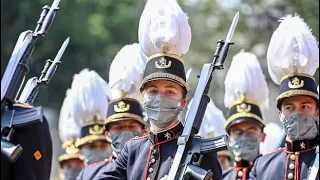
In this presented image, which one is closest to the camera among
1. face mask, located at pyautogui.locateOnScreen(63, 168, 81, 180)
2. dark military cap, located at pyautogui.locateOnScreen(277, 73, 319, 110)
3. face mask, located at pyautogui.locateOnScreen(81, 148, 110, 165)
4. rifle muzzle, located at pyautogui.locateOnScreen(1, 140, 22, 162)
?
rifle muzzle, located at pyautogui.locateOnScreen(1, 140, 22, 162)

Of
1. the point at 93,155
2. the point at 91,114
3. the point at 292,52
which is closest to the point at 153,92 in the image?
the point at 292,52

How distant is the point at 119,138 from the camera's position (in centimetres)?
991

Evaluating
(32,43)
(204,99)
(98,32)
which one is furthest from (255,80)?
(98,32)

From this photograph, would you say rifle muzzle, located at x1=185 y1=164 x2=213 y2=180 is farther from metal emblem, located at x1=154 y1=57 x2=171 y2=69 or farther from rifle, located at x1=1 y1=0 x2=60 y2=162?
rifle, located at x1=1 y1=0 x2=60 y2=162

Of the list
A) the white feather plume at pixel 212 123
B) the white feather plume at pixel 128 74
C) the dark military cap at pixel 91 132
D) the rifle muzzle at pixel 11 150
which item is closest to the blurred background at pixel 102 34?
the white feather plume at pixel 212 123

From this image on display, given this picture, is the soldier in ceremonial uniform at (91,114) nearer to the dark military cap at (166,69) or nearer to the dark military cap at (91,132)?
the dark military cap at (91,132)

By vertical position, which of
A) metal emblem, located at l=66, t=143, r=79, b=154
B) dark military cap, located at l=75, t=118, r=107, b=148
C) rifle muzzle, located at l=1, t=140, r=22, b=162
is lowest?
rifle muzzle, located at l=1, t=140, r=22, b=162

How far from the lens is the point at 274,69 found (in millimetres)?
8969

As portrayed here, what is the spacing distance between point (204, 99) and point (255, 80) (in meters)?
2.82

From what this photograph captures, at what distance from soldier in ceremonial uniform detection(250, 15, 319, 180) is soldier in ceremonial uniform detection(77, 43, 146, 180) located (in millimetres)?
1500

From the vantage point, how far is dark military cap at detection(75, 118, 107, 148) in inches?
434

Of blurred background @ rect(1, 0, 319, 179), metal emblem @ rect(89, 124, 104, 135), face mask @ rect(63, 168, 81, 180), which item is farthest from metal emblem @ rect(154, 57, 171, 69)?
blurred background @ rect(1, 0, 319, 179)

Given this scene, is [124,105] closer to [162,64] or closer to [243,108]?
[243,108]

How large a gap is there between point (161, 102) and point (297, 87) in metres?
1.37
